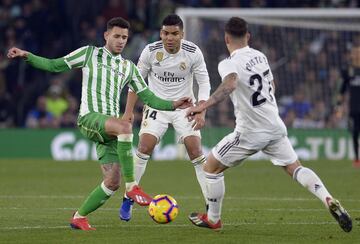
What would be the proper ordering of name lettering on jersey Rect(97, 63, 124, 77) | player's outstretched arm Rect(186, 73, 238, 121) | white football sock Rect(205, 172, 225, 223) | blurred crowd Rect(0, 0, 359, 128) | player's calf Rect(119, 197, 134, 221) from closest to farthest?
player's outstretched arm Rect(186, 73, 238, 121) < white football sock Rect(205, 172, 225, 223) < name lettering on jersey Rect(97, 63, 124, 77) < player's calf Rect(119, 197, 134, 221) < blurred crowd Rect(0, 0, 359, 128)

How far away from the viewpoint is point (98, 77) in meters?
12.0

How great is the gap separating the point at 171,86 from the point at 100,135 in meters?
2.33

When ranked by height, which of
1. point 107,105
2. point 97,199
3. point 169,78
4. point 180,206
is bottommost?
point 180,206

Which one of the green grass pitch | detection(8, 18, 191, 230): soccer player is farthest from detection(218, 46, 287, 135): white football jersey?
the green grass pitch

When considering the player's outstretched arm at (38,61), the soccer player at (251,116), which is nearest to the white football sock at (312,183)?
the soccer player at (251,116)

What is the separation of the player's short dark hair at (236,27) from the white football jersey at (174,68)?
2.45 m

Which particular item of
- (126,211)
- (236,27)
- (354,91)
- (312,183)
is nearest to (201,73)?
(126,211)

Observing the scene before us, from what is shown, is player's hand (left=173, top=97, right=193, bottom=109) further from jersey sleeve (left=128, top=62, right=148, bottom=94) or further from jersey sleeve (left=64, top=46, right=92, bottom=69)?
jersey sleeve (left=64, top=46, right=92, bottom=69)

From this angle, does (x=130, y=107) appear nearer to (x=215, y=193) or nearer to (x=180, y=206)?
(x=180, y=206)

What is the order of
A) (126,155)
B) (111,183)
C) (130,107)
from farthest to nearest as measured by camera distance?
1. (130,107)
2. (111,183)
3. (126,155)

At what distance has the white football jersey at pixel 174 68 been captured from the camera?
13.8 m

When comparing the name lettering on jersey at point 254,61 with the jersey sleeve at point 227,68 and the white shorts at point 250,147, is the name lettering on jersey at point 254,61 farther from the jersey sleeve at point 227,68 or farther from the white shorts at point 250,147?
the white shorts at point 250,147

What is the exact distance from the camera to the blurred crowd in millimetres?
27141

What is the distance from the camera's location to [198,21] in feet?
85.7
